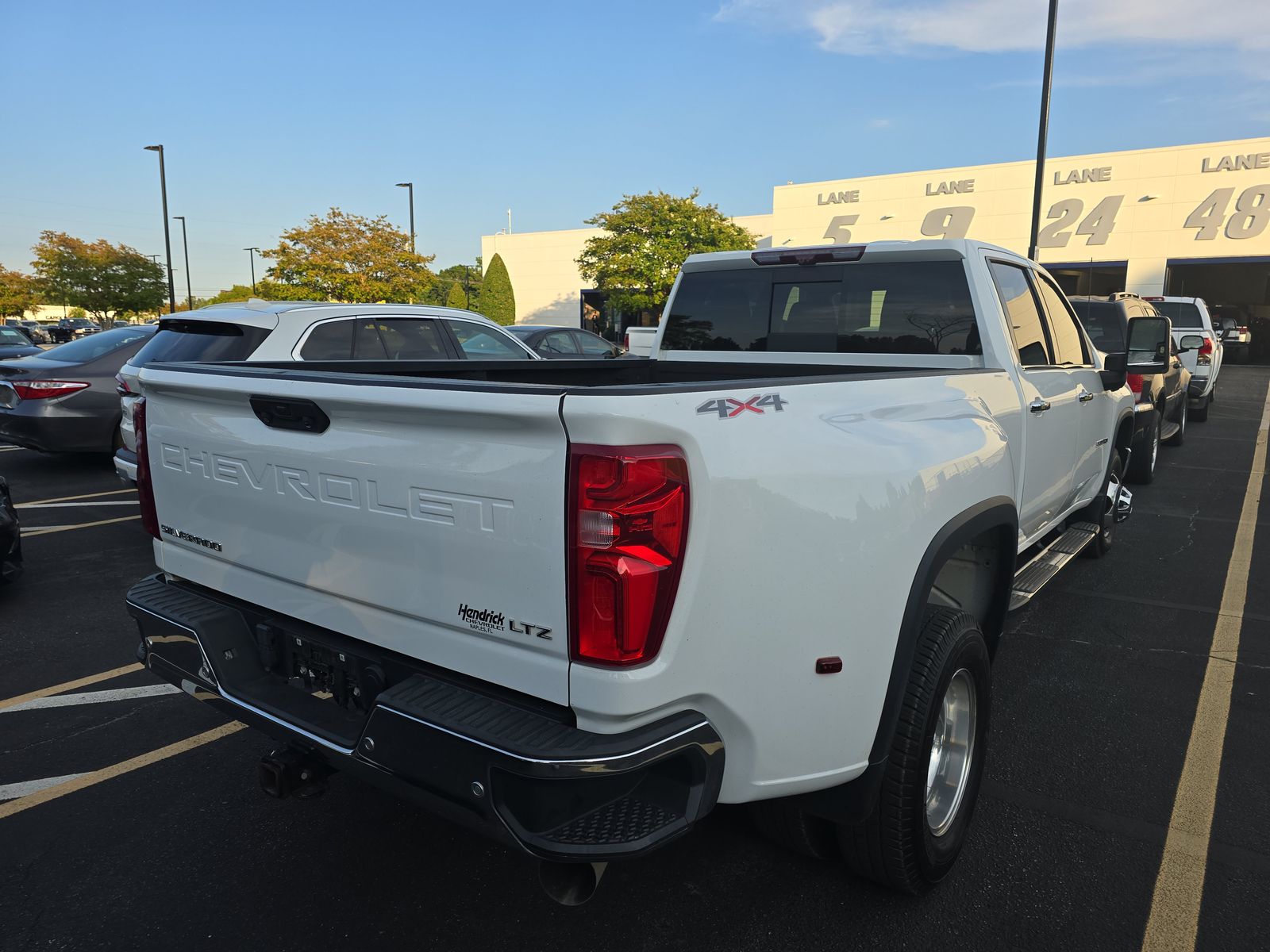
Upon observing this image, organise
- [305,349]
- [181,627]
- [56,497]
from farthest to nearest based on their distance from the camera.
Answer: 1. [56,497]
2. [305,349]
3. [181,627]

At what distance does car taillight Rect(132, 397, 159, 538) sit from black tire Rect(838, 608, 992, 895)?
2.49 metres

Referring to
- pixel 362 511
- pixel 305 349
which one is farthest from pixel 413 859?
pixel 305 349

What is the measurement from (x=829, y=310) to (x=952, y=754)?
2154 millimetres

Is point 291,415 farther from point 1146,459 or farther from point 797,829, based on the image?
point 1146,459

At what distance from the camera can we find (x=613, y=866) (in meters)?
2.91

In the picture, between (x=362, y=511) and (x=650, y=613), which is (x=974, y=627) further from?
(x=362, y=511)

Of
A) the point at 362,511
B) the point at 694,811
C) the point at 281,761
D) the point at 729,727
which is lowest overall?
the point at 281,761

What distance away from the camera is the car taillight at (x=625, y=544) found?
179 centimetres

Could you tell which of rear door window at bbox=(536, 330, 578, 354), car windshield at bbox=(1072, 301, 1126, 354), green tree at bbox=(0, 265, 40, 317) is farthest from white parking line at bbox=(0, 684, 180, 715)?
green tree at bbox=(0, 265, 40, 317)

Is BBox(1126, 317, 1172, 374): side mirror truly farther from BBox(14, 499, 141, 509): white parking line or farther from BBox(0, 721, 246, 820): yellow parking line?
BBox(14, 499, 141, 509): white parking line

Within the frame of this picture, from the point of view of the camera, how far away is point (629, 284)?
114 feet

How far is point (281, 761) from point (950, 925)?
6.56 ft

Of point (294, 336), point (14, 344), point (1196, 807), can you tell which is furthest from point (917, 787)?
point (14, 344)

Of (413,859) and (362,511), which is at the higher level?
(362,511)
